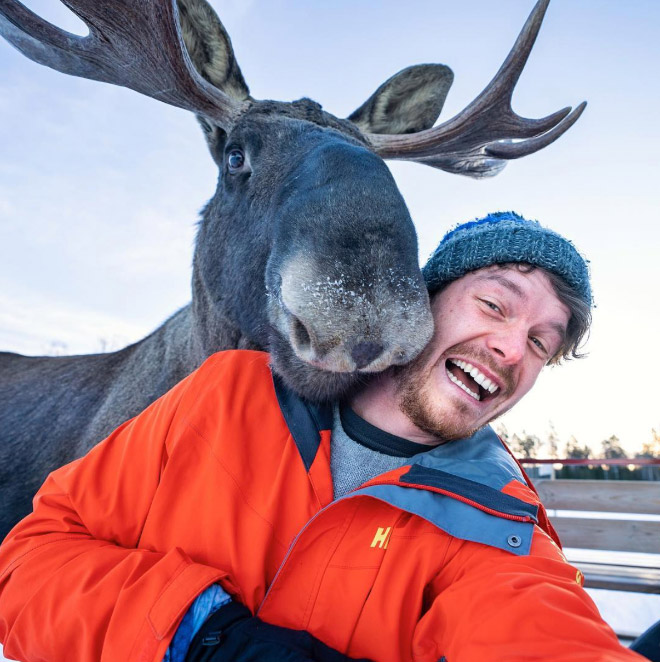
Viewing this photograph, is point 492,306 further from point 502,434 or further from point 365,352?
point 502,434

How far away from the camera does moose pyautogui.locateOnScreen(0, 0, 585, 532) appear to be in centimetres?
149

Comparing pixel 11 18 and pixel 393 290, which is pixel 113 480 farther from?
pixel 11 18

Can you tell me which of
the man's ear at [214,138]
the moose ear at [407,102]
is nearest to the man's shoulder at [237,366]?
the man's ear at [214,138]

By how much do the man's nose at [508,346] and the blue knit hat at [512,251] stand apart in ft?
1.04

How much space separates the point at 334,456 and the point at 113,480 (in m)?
0.74

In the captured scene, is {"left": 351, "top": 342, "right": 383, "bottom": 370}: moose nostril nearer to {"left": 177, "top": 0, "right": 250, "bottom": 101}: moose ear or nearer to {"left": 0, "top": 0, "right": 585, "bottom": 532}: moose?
{"left": 0, "top": 0, "right": 585, "bottom": 532}: moose

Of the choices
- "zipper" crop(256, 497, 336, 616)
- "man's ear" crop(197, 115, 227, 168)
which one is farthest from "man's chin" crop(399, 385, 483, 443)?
"man's ear" crop(197, 115, 227, 168)

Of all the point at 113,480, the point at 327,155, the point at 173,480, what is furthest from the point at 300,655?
the point at 327,155

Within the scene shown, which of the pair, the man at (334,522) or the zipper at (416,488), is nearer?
the man at (334,522)

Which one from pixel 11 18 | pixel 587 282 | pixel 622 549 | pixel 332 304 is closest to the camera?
pixel 332 304

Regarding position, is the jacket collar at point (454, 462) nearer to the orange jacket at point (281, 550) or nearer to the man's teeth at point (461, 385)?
the orange jacket at point (281, 550)

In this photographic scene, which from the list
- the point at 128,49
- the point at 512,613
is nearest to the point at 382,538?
the point at 512,613

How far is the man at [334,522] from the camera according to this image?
1.26 meters

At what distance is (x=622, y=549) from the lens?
4973mm
